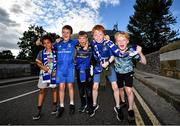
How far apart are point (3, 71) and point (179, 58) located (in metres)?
12.8

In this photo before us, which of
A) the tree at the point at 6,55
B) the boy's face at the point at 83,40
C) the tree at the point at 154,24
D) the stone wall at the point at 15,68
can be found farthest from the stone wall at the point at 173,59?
the tree at the point at 6,55

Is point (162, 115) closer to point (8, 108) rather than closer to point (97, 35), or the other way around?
point (97, 35)

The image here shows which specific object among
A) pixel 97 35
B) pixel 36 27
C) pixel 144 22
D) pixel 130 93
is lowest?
pixel 130 93

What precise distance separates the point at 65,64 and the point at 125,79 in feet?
4.78

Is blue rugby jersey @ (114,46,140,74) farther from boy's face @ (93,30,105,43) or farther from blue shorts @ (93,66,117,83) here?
boy's face @ (93,30,105,43)

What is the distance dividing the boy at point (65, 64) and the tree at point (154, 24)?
46710mm

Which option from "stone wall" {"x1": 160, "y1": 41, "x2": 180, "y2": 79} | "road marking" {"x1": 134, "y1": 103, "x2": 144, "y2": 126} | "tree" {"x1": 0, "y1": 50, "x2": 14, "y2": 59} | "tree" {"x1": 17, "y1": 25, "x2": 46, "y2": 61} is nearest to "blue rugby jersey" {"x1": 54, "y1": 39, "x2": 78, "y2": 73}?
"road marking" {"x1": 134, "y1": 103, "x2": 144, "y2": 126}

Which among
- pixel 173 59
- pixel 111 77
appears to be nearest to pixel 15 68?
pixel 173 59

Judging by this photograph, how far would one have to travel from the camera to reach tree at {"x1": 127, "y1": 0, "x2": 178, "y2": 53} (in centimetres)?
5159

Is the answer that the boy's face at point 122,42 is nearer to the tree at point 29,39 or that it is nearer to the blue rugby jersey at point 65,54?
the blue rugby jersey at point 65,54

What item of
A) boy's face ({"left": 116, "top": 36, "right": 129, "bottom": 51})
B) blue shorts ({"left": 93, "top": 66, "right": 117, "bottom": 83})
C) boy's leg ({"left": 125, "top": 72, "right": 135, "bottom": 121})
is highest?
boy's face ({"left": 116, "top": 36, "right": 129, "bottom": 51})

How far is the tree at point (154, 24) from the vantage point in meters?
51.6

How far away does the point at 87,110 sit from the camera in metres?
6.20

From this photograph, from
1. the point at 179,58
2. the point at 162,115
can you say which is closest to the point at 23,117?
the point at 162,115
